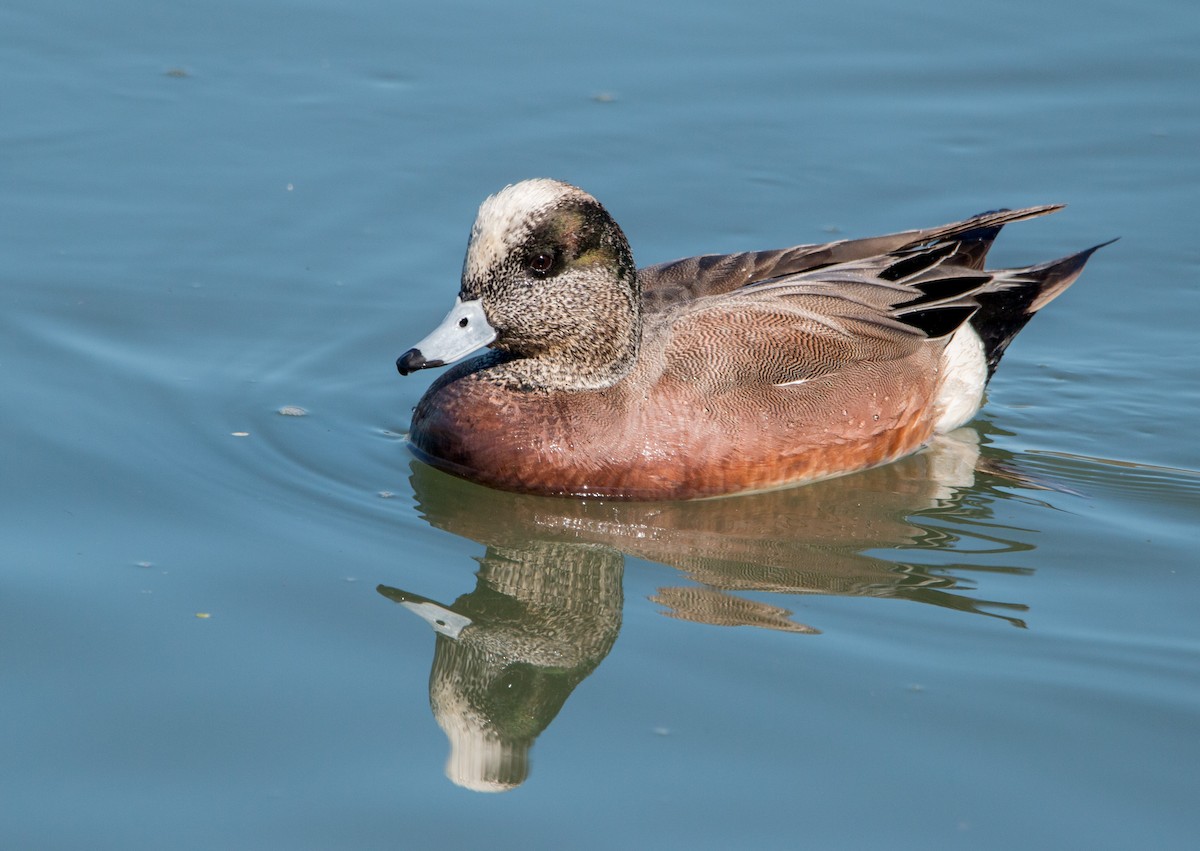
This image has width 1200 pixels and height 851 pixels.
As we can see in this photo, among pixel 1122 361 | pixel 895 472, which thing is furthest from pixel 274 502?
pixel 1122 361

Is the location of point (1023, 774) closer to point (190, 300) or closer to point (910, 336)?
point (910, 336)

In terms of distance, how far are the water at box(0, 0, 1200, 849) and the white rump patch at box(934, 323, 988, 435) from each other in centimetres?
9

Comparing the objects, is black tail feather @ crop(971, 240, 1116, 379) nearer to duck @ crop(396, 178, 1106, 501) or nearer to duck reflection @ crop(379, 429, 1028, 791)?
duck @ crop(396, 178, 1106, 501)

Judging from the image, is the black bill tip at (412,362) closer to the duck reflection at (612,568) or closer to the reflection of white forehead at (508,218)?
the reflection of white forehead at (508,218)

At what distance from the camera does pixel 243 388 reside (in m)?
6.84

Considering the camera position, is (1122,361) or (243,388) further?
(1122,361)

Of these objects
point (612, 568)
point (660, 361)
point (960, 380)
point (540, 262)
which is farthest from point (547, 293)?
point (960, 380)

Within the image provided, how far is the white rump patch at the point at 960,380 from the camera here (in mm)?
6898

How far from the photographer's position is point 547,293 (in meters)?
6.09

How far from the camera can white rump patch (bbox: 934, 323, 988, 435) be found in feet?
22.6

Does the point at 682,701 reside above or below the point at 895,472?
below

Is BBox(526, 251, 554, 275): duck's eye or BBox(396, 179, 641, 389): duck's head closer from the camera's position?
BBox(396, 179, 641, 389): duck's head

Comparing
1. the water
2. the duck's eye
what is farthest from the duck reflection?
the duck's eye

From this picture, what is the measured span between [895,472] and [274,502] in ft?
7.97
